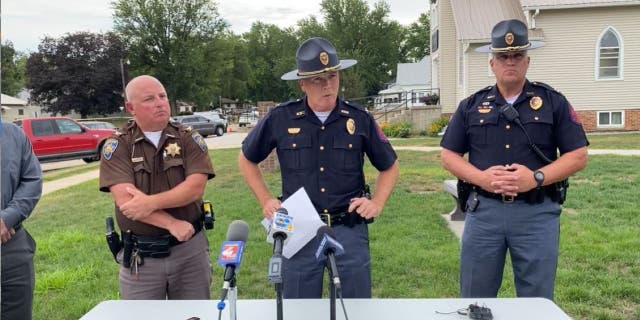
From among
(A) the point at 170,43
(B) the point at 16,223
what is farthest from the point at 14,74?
(B) the point at 16,223

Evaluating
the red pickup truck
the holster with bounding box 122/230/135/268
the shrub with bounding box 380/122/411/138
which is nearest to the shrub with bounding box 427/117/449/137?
the shrub with bounding box 380/122/411/138

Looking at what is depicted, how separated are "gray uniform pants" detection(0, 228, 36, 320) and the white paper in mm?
1520

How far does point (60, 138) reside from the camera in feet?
57.6

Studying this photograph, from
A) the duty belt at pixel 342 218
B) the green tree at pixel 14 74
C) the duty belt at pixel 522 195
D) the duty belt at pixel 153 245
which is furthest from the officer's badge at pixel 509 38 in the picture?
the green tree at pixel 14 74

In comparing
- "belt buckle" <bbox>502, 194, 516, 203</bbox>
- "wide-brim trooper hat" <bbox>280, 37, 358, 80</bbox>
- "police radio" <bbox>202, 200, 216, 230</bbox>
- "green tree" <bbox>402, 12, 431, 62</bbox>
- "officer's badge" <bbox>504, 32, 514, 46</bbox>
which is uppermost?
"green tree" <bbox>402, 12, 431, 62</bbox>

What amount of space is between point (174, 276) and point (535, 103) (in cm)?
228

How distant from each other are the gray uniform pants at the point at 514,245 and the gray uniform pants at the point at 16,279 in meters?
2.55

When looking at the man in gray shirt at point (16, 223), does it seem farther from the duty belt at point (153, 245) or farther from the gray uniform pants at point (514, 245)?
the gray uniform pants at point (514, 245)

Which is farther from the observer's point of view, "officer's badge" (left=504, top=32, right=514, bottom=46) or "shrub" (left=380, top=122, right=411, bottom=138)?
"shrub" (left=380, top=122, right=411, bottom=138)

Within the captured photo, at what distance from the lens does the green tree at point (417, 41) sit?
78300 mm

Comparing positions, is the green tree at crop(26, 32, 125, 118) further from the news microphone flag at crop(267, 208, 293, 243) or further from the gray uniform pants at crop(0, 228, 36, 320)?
the news microphone flag at crop(267, 208, 293, 243)

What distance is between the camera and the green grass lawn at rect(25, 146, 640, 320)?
15.1 ft

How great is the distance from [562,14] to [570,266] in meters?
16.0

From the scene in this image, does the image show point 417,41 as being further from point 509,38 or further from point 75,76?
point 509,38
